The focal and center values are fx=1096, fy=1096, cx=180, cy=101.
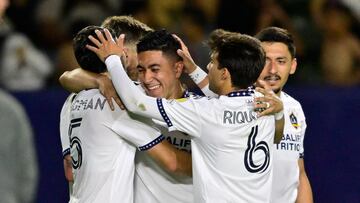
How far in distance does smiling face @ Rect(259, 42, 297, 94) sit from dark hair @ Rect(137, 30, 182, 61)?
749 mm

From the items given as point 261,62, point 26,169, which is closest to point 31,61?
point 261,62

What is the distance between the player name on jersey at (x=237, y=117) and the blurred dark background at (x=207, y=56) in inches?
89.7

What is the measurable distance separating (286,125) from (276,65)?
353 mm

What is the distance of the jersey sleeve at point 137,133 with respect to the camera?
538cm

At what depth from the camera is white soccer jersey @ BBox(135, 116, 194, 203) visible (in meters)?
5.62

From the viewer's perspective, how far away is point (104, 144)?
5363 mm

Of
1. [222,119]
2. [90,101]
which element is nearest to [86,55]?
[90,101]

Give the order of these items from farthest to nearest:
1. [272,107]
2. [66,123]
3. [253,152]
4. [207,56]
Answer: [207,56] < [66,123] < [272,107] < [253,152]

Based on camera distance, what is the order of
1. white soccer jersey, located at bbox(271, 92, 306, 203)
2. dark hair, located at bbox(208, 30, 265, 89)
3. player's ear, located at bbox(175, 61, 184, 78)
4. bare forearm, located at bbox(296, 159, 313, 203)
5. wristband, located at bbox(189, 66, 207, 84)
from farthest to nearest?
bare forearm, located at bbox(296, 159, 313, 203) < white soccer jersey, located at bbox(271, 92, 306, 203) < wristband, located at bbox(189, 66, 207, 84) < player's ear, located at bbox(175, 61, 184, 78) < dark hair, located at bbox(208, 30, 265, 89)

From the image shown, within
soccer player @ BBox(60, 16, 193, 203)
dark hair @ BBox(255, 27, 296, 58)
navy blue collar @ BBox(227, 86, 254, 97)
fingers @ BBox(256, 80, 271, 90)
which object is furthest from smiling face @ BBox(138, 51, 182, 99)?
dark hair @ BBox(255, 27, 296, 58)

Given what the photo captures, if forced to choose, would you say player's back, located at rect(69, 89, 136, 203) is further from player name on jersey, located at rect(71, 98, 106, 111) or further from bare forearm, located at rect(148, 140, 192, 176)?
bare forearm, located at rect(148, 140, 192, 176)

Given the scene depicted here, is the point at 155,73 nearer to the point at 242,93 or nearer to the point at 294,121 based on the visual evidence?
the point at 242,93

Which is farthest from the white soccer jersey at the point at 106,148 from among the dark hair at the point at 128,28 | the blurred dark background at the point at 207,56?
the blurred dark background at the point at 207,56

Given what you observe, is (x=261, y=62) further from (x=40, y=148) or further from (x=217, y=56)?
(x=40, y=148)
